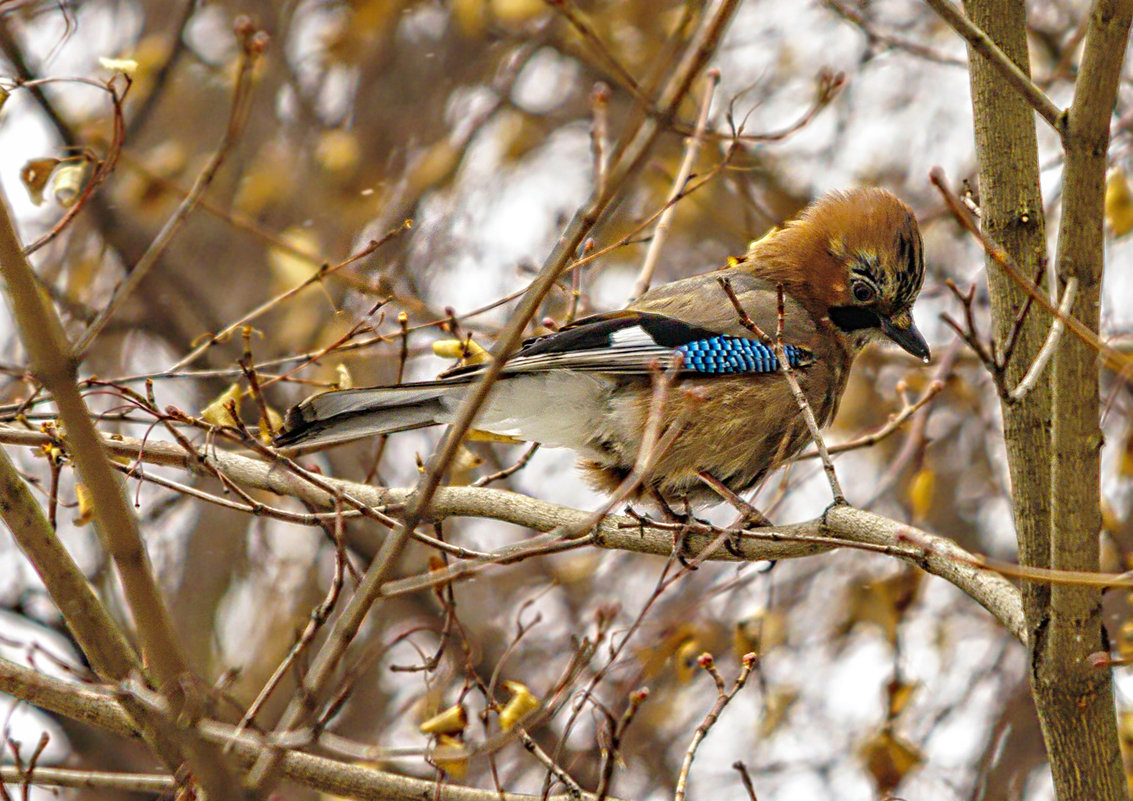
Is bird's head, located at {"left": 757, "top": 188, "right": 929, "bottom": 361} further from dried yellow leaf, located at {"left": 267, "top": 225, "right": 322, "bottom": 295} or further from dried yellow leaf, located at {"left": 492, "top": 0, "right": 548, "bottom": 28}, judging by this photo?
dried yellow leaf, located at {"left": 492, "top": 0, "right": 548, "bottom": 28}

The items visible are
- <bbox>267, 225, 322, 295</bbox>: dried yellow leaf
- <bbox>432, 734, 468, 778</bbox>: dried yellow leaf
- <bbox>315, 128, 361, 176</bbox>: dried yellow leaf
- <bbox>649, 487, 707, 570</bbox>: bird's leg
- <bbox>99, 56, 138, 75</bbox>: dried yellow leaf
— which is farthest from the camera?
<bbox>315, 128, 361, 176</bbox>: dried yellow leaf

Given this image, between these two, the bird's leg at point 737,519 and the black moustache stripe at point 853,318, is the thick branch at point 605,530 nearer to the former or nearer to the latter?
the bird's leg at point 737,519

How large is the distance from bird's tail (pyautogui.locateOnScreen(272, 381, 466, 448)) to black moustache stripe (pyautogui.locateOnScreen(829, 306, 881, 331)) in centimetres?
217

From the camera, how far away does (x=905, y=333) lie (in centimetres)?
564

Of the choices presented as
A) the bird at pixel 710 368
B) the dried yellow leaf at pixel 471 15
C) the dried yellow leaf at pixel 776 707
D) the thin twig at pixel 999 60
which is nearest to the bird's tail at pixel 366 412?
the bird at pixel 710 368

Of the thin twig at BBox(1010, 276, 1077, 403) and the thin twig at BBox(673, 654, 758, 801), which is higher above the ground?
the thin twig at BBox(1010, 276, 1077, 403)

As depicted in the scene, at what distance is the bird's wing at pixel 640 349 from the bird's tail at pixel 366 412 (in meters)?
0.47

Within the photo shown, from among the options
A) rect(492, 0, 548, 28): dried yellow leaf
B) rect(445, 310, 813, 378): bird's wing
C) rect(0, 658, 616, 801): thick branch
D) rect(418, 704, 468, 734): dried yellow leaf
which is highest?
rect(492, 0, 548, 28): dried yellow leaf

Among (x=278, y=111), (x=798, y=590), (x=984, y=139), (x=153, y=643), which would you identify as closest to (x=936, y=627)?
(x=798, y=590)

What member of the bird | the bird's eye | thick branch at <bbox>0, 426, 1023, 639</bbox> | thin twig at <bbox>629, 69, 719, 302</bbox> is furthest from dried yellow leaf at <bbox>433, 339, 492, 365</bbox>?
the bird's eye

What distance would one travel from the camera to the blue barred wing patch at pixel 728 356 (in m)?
5.38

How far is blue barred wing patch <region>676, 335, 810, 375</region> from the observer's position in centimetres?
538

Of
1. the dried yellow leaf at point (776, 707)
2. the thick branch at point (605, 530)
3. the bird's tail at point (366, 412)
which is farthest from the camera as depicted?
the dried yellow leaf at point (776, 707)

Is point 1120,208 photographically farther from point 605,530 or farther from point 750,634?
point 605,530
